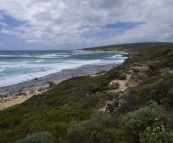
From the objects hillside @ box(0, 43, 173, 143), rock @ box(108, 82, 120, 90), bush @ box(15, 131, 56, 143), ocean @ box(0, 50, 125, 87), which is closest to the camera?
hillside @ box(0, 43, 173, 143)

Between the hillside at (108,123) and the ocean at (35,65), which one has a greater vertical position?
the hillside at (108,123)

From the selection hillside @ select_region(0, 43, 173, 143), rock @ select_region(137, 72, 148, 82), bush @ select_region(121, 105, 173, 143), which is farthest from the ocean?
bush @ select_region(121, 105, 173, 143)

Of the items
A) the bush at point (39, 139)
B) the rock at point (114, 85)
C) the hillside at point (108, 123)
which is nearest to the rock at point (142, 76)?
the rock at point (114, 85)

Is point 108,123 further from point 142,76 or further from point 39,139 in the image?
point 142,76

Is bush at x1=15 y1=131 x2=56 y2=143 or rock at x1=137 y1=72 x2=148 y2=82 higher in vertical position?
bush at x1=15 y1=131 x2=56 y2=143

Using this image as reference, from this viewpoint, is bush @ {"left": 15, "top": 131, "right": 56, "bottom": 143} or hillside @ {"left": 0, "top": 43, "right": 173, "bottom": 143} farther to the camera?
bush @ {"left": 15, "top": 131, "right": 56, "bottom": 143}

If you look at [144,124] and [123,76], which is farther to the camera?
[123,76]

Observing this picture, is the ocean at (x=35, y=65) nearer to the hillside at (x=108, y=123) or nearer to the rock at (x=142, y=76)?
the rock at (x=142, y=76)

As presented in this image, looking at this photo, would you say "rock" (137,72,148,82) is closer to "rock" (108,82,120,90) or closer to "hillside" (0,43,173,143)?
"rock" (108,82,120,90)

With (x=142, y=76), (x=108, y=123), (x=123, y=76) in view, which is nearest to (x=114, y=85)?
(x=123, y=76)

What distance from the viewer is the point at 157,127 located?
3307 millimetres

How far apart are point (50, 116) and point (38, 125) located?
930 mm

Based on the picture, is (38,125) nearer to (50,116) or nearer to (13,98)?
(50,116)

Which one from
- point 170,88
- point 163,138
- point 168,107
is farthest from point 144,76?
point 163,138
